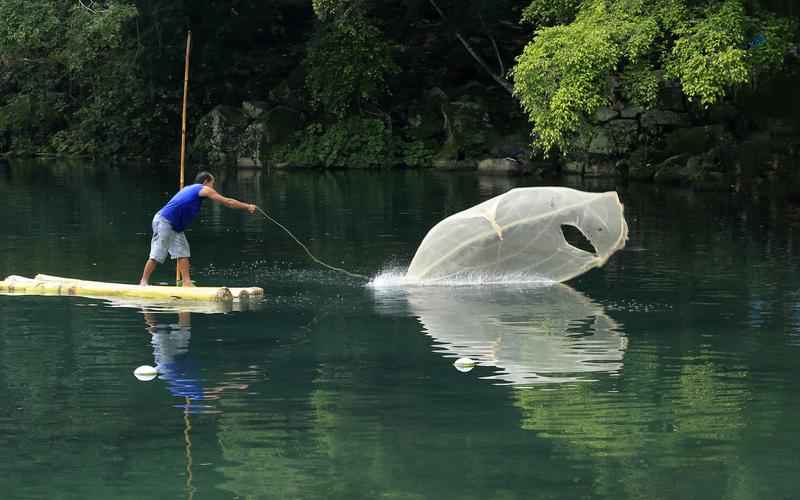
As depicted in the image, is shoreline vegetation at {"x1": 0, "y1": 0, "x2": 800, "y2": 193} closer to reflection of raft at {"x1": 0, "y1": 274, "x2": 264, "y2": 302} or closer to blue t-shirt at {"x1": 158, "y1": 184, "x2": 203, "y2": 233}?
blue t-shirt at {"x1": 158, "y1": 184, "x2": 203, "y2": 233}

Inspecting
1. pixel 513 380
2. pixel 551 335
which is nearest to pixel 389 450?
pixel 513 380

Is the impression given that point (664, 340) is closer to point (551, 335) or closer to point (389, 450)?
point (551, 335)

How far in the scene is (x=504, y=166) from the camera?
4478 centimetres

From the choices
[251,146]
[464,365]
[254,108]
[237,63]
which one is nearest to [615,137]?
[251,146]

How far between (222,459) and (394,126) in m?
40.4

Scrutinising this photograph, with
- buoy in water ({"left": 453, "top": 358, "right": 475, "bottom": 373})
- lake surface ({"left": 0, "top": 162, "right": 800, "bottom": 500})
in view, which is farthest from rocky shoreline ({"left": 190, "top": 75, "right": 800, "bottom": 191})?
buoy in water ({"left": 453, "top": 358, "right": 475, "bottom": 373})

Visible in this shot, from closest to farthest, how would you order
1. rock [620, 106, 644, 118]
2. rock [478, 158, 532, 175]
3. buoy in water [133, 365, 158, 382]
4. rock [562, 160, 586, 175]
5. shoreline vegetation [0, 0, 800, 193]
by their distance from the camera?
1. buoy in water [133, 365, 158, 382]
2. shoreline vegetation [0, 0, 800, 193]
3. rock [620, 106, 644, 118]
4. rock [562, 160, 586, 175]
5. rock [478, 158, 532, 175]

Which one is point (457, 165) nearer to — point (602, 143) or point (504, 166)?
Answer: point (504, 166)

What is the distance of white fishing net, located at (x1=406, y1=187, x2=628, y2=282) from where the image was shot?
19.0 m

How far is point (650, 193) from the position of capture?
3638cm

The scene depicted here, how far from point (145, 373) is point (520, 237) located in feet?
23.5

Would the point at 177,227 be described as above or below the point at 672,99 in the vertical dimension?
below

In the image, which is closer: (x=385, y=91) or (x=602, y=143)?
(x=602, y=143)

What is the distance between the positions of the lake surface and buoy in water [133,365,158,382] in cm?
15
